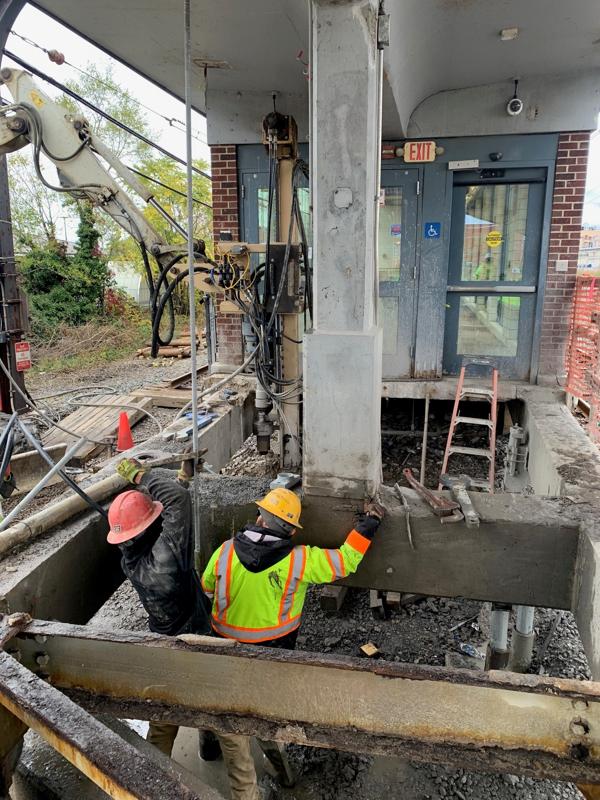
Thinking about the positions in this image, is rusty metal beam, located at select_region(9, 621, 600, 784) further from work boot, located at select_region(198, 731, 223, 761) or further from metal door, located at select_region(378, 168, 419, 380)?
metal door, located at select_region(378, 168, 419, 380)

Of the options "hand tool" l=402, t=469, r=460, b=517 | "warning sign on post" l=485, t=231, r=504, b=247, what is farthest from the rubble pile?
"warning sign on post" l=485, t=231, r=504, b=247

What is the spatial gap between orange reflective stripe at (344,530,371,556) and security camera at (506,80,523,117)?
5.63 metres

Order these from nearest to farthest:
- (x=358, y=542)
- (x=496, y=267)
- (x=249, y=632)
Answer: (x=249, y=632) → (x=358, y=542) → (x=496, y=267)

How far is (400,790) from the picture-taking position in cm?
362

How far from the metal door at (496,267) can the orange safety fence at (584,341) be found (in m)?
0.50

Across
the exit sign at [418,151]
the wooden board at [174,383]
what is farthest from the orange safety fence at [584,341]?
the wooden board at [174,383]

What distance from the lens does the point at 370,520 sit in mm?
3543

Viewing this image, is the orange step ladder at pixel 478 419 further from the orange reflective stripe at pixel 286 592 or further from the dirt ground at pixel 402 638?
the orange reflective stripe at pixel 286 592

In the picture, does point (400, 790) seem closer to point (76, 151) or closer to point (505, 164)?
point (76, 151)

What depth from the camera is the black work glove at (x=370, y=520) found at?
3.50 metres

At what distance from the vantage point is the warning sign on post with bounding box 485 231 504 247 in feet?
23.4

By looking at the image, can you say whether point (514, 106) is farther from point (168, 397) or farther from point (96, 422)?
point (96, 422)

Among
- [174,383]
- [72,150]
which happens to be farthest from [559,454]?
[174,383]

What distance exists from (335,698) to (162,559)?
123 cm
